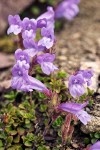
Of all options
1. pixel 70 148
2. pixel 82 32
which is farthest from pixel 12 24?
pixel 82 32

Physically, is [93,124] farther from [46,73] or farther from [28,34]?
[28,34]

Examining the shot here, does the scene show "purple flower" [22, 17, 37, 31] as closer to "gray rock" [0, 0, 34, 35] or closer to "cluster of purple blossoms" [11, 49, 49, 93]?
"cluster of purple blossoms" [11, 49, 49, 93]

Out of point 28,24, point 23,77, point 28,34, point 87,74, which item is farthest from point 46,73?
point 28,24

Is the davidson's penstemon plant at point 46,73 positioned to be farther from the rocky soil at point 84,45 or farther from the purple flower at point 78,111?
the rocky soil at point 84,45

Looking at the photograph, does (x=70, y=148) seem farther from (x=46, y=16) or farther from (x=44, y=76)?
(x=46, y=16)

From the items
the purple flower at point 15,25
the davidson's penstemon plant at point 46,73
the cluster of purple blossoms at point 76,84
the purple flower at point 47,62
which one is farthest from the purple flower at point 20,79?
the purple flower at point 15,25

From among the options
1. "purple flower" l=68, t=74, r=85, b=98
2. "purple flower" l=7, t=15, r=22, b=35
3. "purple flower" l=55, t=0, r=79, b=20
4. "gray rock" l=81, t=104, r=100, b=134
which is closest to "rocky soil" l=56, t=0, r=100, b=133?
"gray rock" l=81, t=104, r=100, b=134
